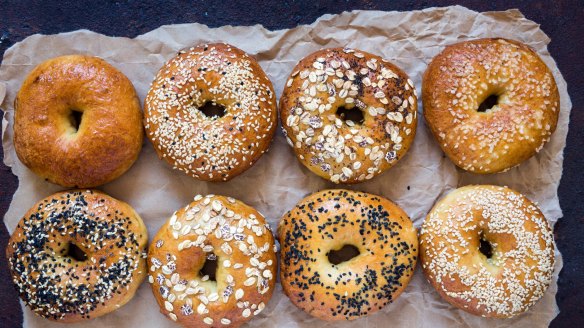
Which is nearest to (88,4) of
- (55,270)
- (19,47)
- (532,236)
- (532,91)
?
(19,47)

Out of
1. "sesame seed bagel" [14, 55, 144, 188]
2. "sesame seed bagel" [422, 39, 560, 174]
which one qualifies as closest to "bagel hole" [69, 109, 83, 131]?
"sesame seed bagel" [14, 55, 144, 188]

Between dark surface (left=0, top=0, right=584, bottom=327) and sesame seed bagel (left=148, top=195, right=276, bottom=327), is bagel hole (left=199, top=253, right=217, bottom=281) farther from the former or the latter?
dark surface (left=0, top=0, right=584, bottom=327)

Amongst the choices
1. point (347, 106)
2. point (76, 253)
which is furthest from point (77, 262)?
point (347, 106)

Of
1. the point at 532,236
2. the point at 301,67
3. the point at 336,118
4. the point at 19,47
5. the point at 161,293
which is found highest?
the point at 19,47

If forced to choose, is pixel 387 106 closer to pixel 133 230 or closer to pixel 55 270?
pixel 133 230

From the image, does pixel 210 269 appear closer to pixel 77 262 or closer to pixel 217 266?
pixel 217 266

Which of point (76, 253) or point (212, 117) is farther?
point (76, 253)

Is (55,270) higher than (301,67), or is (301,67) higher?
(301,67)
